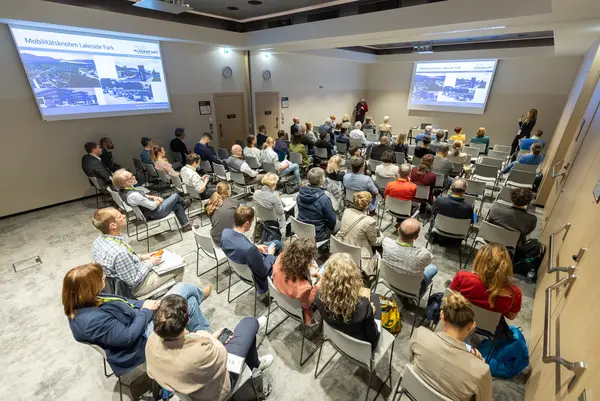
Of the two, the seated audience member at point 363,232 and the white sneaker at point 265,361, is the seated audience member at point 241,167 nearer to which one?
the seated audience member at point 363,232

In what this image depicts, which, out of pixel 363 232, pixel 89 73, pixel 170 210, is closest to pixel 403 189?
pixel 363 232

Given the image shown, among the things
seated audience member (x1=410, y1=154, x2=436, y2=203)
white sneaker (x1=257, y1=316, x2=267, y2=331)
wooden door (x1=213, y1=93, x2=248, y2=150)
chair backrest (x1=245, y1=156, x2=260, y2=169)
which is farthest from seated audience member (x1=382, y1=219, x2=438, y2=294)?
wooden door (x1=213, y1=93, x2=248, y2=150)

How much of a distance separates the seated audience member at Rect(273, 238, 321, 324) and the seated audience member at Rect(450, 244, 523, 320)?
3.98ft

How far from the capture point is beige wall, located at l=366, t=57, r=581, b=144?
887cm

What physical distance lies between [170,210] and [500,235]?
4.50m

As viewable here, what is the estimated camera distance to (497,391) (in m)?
2.21

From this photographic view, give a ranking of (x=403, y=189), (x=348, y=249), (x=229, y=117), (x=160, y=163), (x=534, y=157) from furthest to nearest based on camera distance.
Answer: (x=229, y=117) → (x=534, y=157) → (x=160, y=163) → (x=403, y=189) → (x=348, y=249)

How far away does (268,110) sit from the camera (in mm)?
9461

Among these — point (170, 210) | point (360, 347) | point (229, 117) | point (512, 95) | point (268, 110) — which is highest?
point (512, 95)

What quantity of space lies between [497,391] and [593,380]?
1440 mm

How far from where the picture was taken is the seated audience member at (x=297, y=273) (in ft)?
6.95

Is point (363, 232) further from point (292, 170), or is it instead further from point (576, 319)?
point (292, 170)

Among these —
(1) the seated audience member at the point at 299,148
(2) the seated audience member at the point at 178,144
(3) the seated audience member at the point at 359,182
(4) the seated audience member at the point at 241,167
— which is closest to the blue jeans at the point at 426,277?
(3) the seated audience member at the point at 359,182

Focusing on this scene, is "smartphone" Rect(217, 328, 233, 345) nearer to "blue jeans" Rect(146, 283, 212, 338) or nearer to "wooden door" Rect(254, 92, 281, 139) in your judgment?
"blue jeans" Rect(146, 283, 212, 338)
